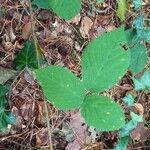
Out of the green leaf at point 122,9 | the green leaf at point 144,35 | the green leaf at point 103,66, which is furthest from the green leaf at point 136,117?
the green leaf at point 103,66

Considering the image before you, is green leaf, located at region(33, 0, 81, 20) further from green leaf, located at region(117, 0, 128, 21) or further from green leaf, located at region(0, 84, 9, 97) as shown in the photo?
green leaf, located at region(117, 0, 128, 21)

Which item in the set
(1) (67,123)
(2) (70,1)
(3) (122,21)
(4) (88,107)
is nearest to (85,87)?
(4) (88,107)

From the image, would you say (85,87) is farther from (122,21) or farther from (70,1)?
(122,21)

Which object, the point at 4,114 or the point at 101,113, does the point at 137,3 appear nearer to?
the point at 4,114

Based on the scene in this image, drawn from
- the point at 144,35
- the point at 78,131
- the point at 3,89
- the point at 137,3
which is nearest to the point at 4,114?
the point at 3,89

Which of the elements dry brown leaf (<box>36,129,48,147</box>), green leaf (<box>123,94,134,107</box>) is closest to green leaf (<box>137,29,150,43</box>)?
green leaf (<box>123,94,134,107</box>)
